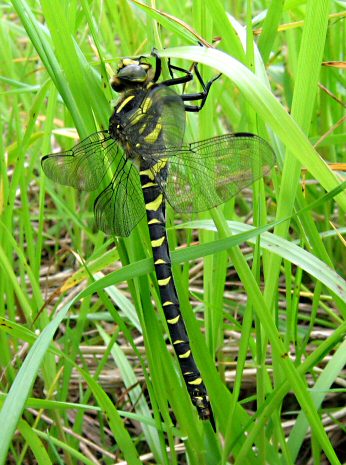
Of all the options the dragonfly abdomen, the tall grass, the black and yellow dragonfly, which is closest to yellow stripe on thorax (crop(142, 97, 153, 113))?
the black and yellow dragonfly

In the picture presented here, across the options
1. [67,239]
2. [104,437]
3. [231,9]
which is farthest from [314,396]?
[231,9]

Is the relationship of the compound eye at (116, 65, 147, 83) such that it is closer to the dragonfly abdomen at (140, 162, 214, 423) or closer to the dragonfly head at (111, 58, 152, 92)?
the dragonfly head at (111, 58, 152, 92)

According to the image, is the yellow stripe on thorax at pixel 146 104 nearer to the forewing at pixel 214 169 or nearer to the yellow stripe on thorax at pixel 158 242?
the forewing at pixel 214 169

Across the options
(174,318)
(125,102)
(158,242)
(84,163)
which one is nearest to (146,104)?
(125,102)

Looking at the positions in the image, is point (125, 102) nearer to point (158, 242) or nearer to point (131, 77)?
point (131, 77)

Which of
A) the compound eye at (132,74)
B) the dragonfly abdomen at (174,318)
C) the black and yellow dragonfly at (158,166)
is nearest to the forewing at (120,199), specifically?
the black and yellow dragonfly at (158,166)

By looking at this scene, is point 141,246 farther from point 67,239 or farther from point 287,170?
point 67,239

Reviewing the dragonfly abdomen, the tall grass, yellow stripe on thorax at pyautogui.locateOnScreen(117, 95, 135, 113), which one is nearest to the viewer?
the tall grass
